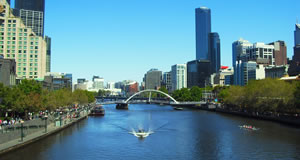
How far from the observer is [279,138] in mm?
51688

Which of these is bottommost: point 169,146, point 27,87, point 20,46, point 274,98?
point 169,146

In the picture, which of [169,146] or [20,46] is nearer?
[169,146]

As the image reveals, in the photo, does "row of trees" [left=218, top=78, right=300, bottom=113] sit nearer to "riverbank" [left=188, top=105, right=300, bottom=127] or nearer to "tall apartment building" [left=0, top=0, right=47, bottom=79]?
"riverbank" [left=188, top=105, right=300, bottom=127]

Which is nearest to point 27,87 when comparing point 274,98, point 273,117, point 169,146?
point 169,146

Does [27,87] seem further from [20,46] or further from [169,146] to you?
[169,146]

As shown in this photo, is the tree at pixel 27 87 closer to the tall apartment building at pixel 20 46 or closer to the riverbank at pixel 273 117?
the tall apartment building at pixel 20 46

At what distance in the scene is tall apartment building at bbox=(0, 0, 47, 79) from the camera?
105062 mm

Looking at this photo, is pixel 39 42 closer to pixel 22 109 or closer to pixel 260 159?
pixel 22 109

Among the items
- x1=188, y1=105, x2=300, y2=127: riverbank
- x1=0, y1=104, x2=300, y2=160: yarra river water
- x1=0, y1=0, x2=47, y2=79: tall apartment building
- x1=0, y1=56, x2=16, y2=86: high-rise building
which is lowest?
x1=0, y1=104, x2=300, y2=160: yarra river water

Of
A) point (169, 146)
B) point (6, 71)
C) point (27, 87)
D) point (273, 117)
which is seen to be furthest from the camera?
point (273, 117)

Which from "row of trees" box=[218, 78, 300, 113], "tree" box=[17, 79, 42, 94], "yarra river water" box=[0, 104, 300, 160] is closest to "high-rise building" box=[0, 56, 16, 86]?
"tree" box=[17, 79, 42, 94]

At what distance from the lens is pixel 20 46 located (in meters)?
108

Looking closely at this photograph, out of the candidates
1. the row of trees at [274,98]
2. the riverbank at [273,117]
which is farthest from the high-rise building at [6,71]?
the riverbank at [273,117]

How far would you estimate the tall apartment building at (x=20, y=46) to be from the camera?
105062 mm
